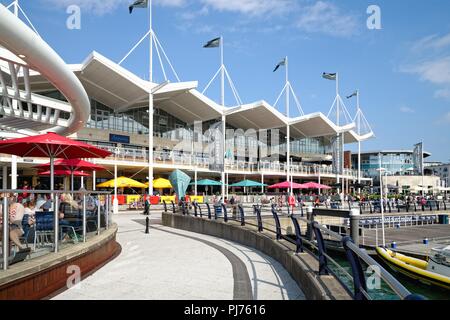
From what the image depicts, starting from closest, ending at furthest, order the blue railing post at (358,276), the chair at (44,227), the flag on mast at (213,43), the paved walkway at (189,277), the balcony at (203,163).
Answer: the blue railing post at (358,276) < the paved walkway at (189,277) < the chair at (44,227) < the balcony at (203,163) < the flag on mast at (213,43)

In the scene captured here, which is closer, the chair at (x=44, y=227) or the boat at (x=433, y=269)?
the chair at (x=44, y=227)

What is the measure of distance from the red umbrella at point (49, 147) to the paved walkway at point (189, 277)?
2991mm

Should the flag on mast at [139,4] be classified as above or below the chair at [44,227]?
above

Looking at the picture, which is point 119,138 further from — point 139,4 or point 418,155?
point 418,155

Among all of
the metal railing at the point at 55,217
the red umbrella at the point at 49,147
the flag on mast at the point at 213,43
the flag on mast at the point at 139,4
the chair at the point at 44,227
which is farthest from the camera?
the flag on mast at the point at 213,43

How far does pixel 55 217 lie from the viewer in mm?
6738

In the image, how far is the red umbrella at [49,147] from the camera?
9.45m

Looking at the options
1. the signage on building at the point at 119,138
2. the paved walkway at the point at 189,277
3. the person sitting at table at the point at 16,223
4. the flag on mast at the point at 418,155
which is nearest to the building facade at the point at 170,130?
the signage on building at the point at 119,138

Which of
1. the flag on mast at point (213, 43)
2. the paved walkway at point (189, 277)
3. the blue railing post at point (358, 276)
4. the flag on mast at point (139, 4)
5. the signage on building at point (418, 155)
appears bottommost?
the paved walkway at point (189, 277)

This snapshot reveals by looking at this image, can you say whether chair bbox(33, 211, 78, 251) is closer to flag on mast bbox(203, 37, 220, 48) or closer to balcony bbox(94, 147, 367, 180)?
balcony bbox(94, 147, 367, 180)

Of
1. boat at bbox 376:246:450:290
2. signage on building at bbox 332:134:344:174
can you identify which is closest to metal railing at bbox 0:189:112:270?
boat at bbox 376:246:450:290

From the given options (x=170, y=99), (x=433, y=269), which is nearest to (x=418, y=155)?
(x=170, y=99)

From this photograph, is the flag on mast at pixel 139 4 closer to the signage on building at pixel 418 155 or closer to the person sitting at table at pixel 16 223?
the person sitting at table at pixel 16 223
